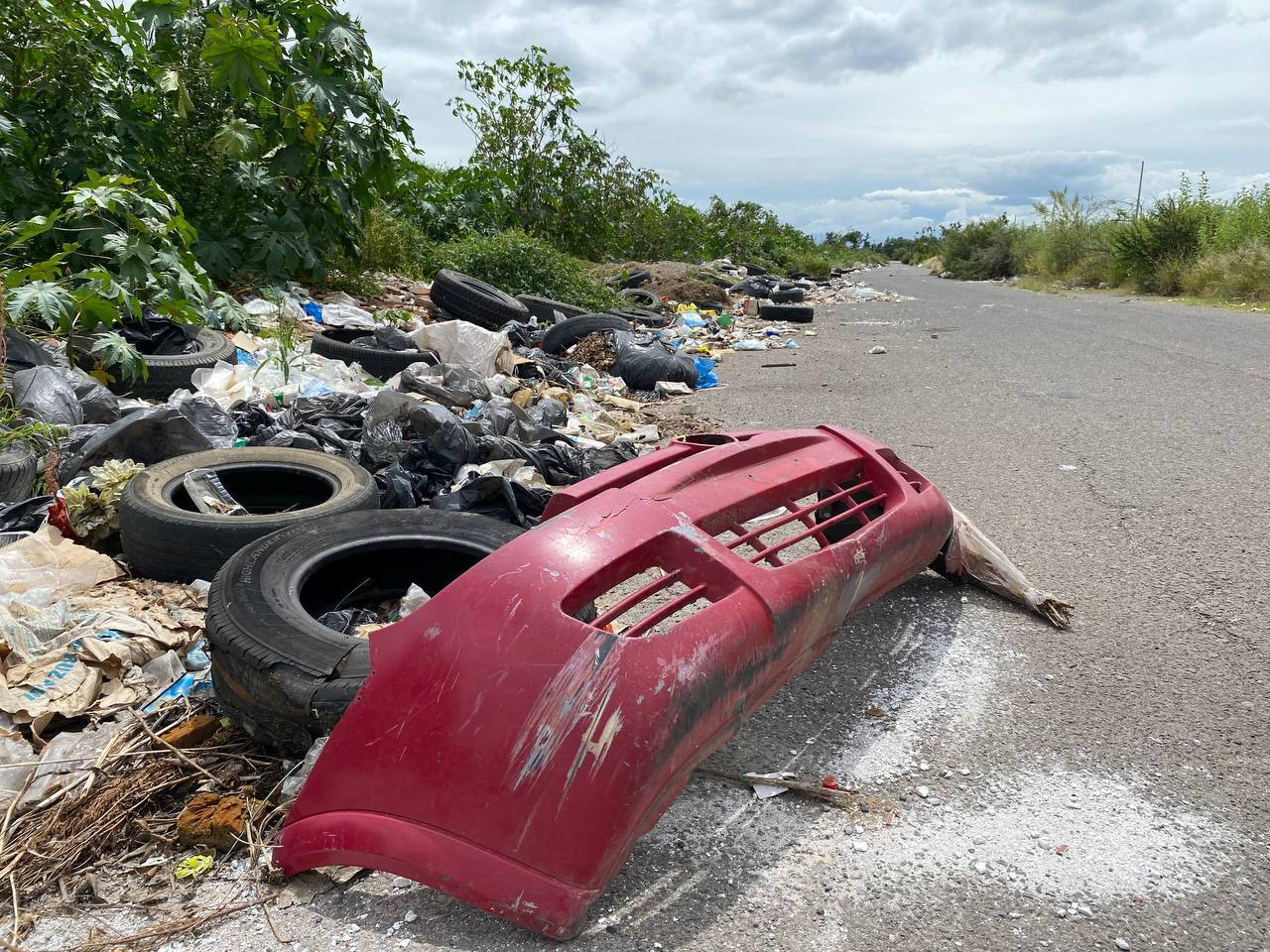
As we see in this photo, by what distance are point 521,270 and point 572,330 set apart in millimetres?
3692

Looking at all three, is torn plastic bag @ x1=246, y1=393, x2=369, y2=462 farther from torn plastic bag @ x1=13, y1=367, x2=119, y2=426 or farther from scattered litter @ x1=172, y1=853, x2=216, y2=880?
scattered litter @ x1=172, y1=853, x2=216, y2=880

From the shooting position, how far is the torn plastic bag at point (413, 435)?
4.64 meters

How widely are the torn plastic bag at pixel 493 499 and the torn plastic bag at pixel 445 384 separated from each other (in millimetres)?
1802

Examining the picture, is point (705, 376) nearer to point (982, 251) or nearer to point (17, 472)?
point (17, 472)

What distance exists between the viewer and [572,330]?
8.98 meters

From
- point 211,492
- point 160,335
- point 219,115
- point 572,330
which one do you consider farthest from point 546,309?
point 211,492

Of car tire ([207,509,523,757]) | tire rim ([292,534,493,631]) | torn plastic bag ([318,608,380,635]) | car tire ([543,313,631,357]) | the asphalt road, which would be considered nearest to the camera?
the asphalt road

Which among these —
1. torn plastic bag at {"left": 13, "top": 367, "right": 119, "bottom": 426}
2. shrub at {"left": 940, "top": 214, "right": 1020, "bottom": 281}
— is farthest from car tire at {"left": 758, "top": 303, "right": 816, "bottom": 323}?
shrub at {"left": 940, "top": 214, "right": 1020, "bottom": 281}

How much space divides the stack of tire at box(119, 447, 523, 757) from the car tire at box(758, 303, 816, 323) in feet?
36.3

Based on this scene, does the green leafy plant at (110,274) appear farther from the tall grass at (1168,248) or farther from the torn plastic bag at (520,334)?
the tall grass at (1168,248)

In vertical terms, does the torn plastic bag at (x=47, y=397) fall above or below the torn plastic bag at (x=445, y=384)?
above

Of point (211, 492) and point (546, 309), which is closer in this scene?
point (211, 492)

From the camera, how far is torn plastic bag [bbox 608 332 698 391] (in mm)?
7895

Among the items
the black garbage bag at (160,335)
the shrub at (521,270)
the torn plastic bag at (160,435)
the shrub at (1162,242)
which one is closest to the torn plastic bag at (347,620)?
the torn plastic bag at (160,435)
